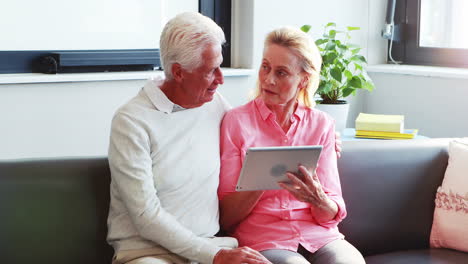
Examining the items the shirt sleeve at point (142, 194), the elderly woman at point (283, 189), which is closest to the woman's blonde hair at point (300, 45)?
the elderly woman at point (283, 189)

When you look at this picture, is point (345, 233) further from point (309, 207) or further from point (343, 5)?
point (343, 5)

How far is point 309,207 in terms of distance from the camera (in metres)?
2.28

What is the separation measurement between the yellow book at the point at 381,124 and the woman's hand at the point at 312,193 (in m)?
0.83

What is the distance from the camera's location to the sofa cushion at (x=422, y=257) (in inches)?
94.5

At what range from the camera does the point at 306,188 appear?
6.89 ft

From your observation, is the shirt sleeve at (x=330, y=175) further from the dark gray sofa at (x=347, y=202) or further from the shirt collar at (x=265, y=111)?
the dark gray sofa at (x=347, y=202)

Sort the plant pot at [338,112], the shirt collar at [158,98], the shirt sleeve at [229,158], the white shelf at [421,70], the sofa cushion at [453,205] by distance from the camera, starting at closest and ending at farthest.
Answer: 1. the shirt collar at [158,98]
2. the shirt sleeve at [229,158]
3. the sofa cushion at [453,205]
4. the plant pot at [338,112]
5. the white shelf at [421,70]

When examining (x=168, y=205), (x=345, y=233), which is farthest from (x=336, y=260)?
(x=168, y=205)

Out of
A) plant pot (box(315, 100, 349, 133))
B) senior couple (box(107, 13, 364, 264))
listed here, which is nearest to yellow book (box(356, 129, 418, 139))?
plant pot (box(315, 100, 349, 133))

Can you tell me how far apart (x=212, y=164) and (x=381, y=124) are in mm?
1072

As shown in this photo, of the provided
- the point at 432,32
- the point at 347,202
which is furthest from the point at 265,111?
the point at 432,32

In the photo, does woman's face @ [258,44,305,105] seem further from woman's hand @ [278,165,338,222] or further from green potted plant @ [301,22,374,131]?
green potted plant @ [301,22,374,131]

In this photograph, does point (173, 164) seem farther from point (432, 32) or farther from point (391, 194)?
point (432, 32)

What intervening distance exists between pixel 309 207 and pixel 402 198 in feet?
1.64
